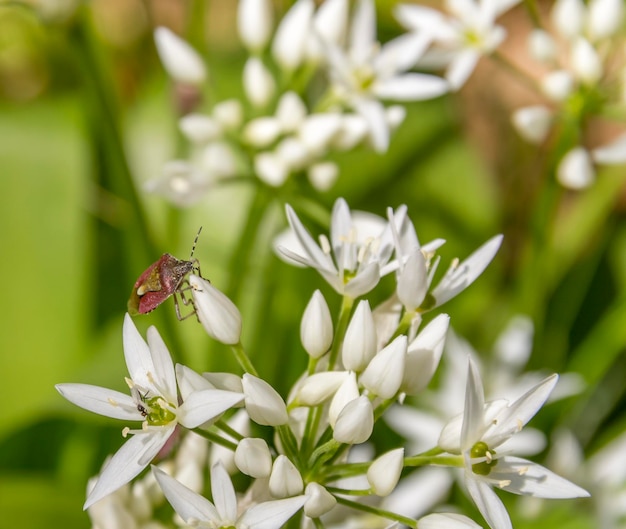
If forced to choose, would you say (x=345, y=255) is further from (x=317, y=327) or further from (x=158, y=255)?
(x=158, y=255)

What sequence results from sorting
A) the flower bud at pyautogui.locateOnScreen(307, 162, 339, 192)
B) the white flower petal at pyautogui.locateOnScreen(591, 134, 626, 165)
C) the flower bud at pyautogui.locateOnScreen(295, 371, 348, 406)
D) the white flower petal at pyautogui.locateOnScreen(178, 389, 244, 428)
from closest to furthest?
the white flower petal at pyautogui.locateOnScreen(178, 389, 244, 428) < the flower bud at pyautogui.locateOnScreen(295, 371, 348, 406) < the white flower petal at pyautogui.locateOnScreen(591, 134, 626, 165) < the flower bud at pyautogui.locateOnScreen(307, 162, 339, 192)

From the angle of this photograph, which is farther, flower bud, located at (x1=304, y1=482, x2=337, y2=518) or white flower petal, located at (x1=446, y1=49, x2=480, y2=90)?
white flower petal, located at (x1=446, y1=49, x2=480, y2=90)

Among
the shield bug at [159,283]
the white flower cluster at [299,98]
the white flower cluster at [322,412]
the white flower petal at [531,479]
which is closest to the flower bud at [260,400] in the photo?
the white flower cluster at [322,412]

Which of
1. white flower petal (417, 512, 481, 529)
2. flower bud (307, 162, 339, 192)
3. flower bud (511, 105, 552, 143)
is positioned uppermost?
flower bud (307, 162, 339, 192)

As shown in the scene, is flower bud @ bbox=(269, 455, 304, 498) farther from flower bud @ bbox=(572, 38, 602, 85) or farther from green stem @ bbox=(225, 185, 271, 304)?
flower bud @ bbox=(572, 38, 602, 85)

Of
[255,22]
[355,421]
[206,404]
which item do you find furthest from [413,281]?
[255,22]

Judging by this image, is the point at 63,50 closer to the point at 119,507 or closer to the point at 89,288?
the point at 89,288

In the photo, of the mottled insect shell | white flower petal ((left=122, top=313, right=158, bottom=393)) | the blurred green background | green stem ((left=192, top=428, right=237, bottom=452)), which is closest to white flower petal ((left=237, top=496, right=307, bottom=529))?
green stem ((left=192, top=428, right=237, bottom=452))

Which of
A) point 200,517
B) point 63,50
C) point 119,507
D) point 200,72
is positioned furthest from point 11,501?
point 63,50
